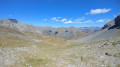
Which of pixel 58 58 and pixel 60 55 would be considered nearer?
pixel 58 58

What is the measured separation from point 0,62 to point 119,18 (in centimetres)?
12280

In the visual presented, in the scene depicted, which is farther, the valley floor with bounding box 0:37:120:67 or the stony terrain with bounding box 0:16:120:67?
the stony terrain with bounding box 0:16:120:67

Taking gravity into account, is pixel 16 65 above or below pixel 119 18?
below

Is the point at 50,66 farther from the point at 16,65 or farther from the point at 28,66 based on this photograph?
the point at 16,65

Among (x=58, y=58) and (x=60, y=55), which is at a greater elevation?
(x=58, y=58)

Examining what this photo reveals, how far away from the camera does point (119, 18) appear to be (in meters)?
97.9

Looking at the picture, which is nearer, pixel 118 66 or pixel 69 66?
pixel 118 66

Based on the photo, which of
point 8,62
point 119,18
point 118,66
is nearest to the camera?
point 118,66

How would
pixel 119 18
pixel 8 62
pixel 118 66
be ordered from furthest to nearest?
pixel 119 18 → pixel 8 62 → pixel 118 66

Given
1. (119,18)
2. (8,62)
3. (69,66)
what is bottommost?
(69,66)

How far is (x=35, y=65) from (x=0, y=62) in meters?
4.70

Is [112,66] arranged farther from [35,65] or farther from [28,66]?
[28,66]

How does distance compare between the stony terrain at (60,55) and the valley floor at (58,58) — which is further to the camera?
the stony terrain at (60,55)

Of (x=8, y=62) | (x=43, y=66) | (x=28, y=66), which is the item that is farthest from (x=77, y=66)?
(x=8, y=62)
